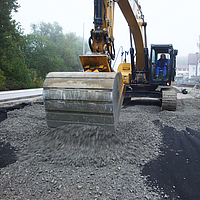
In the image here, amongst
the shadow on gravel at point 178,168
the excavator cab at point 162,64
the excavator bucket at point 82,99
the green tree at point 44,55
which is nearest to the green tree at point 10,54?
the green tree at point 44,55

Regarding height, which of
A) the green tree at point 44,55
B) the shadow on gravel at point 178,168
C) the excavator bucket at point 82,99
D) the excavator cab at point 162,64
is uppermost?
the green tree at point 44,55

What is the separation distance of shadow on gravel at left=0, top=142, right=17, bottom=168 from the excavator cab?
18.6 feet

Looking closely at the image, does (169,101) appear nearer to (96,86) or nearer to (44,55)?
(96,86)

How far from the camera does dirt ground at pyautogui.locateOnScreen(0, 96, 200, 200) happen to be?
2.30 metres

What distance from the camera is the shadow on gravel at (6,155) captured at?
2.97 metres

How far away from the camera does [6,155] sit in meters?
3.19

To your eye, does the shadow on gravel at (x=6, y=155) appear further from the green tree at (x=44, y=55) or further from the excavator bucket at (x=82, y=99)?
the green tree at (x=44, y=55)

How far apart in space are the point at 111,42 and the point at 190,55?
251 ft

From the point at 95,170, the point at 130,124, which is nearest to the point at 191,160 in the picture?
the point at 95,170

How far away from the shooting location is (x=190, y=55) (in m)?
72.4

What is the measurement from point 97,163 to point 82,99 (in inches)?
39.8

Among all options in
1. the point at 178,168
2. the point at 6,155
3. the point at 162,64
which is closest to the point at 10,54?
the point at 162,64

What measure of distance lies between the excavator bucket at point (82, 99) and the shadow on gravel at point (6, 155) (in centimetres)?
79

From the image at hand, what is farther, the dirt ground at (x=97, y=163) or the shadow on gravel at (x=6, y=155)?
the shadow on gravel at (x=6, y=155)
